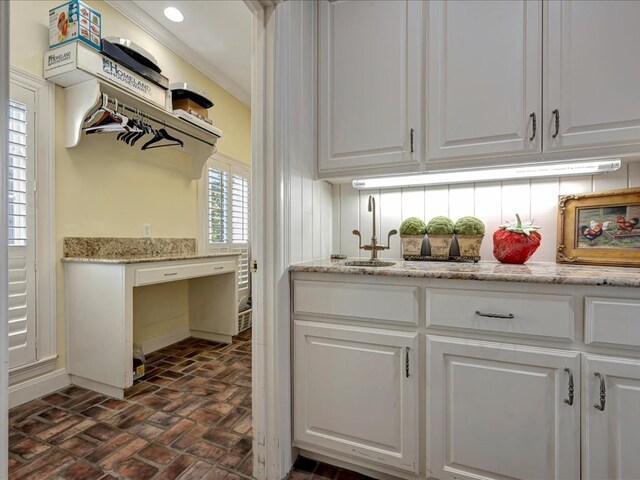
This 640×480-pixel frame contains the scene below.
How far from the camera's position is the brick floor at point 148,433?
1.37 m

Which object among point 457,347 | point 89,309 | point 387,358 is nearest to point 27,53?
point 89,309

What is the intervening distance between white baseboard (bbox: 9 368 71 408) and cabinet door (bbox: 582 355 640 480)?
2811mm

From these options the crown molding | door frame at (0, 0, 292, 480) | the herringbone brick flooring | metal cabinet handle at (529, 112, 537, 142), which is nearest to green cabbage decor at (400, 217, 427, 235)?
metal cabinet handle at (529, 112, 537, 142)

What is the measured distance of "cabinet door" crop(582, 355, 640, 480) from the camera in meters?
0.96

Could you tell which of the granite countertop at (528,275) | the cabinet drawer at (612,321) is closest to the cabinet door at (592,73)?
the granite countertop at (528,275)

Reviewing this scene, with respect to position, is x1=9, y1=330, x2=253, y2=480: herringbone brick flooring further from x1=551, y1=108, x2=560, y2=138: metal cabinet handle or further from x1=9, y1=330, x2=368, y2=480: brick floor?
x1=551, y1=108, x2=560, y2=138: metal cabinet handle

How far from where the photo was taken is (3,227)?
534 millimetres

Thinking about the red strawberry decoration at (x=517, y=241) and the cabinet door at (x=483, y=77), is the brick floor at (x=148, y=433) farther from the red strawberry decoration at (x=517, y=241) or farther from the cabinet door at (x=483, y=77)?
the cabinet door at (x=483, y=77)

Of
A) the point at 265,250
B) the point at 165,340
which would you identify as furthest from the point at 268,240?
the point at 165,340

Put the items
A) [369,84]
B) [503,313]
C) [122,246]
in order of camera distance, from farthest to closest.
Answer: [122,246] < [369,84] < [503,313]

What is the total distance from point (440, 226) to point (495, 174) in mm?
355

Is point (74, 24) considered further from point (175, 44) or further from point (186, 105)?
point (175, 44)

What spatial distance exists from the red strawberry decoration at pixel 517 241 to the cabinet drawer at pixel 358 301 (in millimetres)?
579

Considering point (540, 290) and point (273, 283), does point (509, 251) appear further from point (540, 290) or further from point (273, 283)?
point (273, 283)
